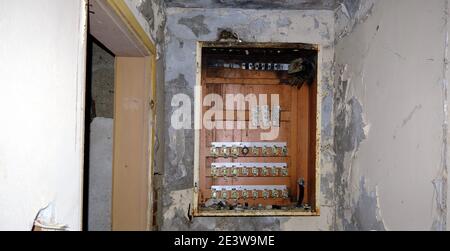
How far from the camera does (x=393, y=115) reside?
66.7 inches

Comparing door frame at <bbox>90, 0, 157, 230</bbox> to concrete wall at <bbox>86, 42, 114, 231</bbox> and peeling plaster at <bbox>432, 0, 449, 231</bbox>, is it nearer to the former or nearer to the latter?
concrete wall at <bbox>86, 42, 114, 231</bbox>

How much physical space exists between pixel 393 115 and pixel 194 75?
1.54m

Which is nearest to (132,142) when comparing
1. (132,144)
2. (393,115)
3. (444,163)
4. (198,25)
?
(132,144)

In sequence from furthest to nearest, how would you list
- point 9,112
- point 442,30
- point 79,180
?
point 442,30 < point 79,180 < point 9,112

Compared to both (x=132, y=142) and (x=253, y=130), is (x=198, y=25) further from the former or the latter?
(x=132, y=142)

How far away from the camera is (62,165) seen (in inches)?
36.2

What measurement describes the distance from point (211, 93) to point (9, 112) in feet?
7.85

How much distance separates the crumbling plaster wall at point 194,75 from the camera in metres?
2.71

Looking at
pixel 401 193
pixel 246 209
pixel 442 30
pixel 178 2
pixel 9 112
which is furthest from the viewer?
pixel 246 209

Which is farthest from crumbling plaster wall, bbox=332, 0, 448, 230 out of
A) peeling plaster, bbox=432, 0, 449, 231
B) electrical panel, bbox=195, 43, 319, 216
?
electrical panel, bbox=195, 43, 319, 216

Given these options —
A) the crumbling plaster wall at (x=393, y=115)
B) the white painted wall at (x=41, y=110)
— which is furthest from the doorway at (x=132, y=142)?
the crumbling plaster wall at (x=393, y=115)
